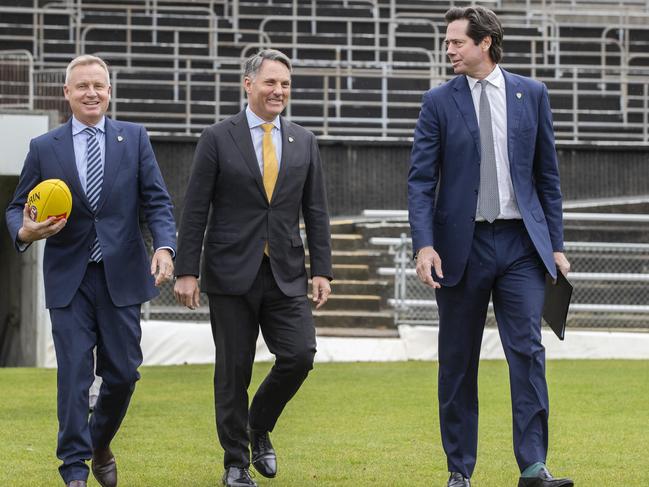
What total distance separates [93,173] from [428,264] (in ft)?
5.08

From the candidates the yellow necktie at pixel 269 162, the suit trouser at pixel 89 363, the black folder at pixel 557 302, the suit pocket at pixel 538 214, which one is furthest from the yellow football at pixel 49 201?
the black folder at pixel 557 302

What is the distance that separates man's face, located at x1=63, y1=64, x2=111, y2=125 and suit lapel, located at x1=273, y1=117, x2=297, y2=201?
2.84 feet

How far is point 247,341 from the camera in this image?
22.4 feet

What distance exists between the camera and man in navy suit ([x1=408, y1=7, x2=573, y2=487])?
6258 millimetres

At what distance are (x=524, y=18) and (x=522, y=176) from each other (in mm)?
15732

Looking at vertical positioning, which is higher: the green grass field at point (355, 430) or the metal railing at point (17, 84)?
the metal railing at point (17, 84)

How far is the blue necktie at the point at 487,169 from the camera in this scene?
6.30 metres

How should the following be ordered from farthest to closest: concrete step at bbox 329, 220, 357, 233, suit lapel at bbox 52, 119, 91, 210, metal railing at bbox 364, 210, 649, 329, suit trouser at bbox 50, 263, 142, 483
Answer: concrete step at bbox 329, 220, 357, 233
metal railing at bbox 364, 210, 649, 329
suit lapel at bbox 52, 119, 91, 210
suit trouser at bbox 50, 263, 142, 483

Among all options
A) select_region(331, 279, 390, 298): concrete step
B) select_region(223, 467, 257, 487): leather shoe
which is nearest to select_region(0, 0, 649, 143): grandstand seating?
select_region(331, 279, 390, 298): concrete step

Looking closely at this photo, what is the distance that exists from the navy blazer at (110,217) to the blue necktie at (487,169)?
4.53ft

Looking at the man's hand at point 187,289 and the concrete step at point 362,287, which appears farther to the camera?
the concrete step at point 362,287

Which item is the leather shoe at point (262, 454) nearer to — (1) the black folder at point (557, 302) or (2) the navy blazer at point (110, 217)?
(2) the navy blazer at point (110, 217)

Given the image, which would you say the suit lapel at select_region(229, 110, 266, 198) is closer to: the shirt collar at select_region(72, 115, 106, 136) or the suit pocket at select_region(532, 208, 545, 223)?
the shirt collar at select_region(72, 115, 106, 136)

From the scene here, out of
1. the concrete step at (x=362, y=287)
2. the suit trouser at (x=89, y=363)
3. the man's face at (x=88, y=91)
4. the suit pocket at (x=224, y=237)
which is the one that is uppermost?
the man's face at (x=88, y=91)
